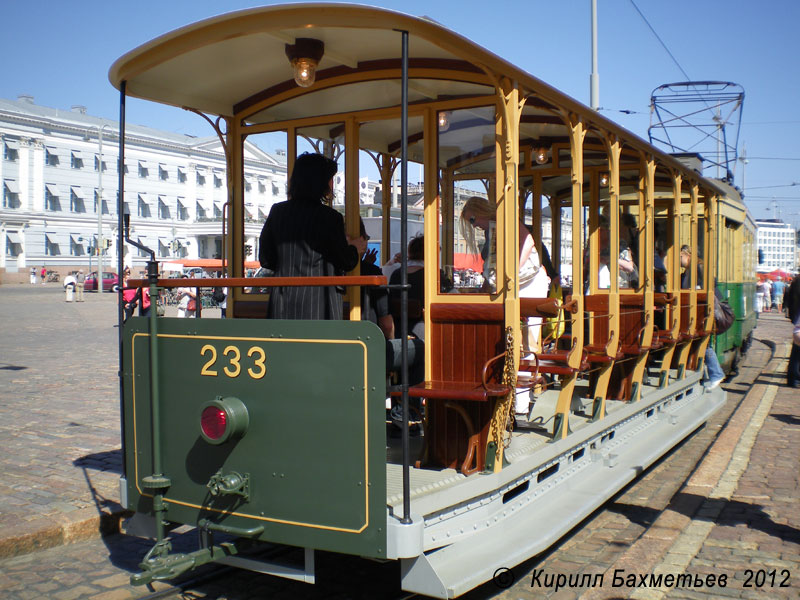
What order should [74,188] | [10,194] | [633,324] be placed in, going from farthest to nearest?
[74,188]
[10,194]
[633,324]

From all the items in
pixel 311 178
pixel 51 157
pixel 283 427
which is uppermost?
pixel 51 157

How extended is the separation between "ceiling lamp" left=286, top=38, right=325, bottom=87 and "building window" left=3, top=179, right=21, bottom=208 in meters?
54.8

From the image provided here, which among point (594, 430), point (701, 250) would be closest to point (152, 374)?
point (594, 430)

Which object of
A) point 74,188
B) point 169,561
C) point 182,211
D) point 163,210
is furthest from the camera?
point 74,188

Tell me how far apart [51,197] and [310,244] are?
56.5 metres

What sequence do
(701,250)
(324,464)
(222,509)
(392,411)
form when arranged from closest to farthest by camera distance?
(324,464) → (222,509) → (392,411) → (701,250)

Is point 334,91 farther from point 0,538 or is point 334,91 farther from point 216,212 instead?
point 0,538

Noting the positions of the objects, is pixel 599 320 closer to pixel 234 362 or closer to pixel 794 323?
pixel 234 362

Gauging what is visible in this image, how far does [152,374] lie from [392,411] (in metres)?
2.29

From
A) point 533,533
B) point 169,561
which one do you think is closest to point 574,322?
point 533,533

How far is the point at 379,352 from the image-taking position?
141 inches

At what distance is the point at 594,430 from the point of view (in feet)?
19.9

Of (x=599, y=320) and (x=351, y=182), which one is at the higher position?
(x=351, y=182)

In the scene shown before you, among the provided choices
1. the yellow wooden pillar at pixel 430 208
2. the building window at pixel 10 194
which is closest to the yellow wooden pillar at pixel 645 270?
the yellow wooden pillar at pixel 430 208
